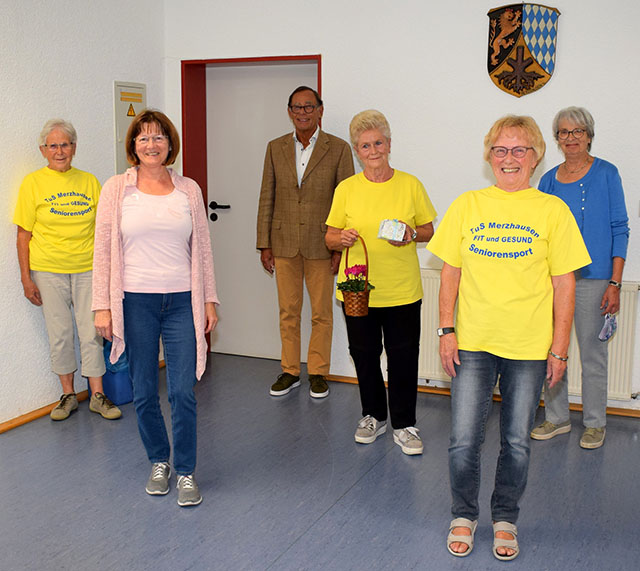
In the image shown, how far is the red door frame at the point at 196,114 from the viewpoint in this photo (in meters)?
5.28

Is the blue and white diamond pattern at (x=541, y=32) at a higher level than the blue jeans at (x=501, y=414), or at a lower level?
higher

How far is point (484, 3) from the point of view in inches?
175

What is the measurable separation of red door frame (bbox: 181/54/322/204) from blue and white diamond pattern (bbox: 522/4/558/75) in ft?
4.89

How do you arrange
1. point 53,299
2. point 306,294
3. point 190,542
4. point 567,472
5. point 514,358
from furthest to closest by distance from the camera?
point 306,294 < point 53,299 < point 567,472 < point 190,542 < point 514,358

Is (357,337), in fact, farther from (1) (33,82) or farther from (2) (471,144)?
(1) (33,82)

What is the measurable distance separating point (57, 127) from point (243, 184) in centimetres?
165

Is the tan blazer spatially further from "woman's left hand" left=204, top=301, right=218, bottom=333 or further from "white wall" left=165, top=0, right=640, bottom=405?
"woman's left hand" left=204, top=301, right=218, bottom=333

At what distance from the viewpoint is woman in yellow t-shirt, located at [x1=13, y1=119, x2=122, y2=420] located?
4074mm

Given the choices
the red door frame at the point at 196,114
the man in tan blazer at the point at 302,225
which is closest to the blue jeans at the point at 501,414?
the man in tan blazer at the point at 302,225

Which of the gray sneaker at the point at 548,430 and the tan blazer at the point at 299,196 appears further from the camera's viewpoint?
the tan blazer at the point at 299,196

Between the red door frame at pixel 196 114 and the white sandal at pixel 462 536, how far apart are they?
3386 millimetres

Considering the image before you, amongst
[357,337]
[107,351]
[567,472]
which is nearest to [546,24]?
[357,337]

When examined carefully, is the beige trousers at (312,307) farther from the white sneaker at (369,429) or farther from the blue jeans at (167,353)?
the blue jeans at (167,353)

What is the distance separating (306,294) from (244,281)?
533 mm
